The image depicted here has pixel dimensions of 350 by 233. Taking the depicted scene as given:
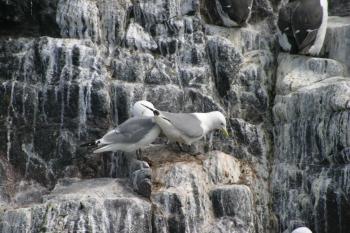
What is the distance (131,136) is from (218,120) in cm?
140

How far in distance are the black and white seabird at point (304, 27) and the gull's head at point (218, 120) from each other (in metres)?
1.94

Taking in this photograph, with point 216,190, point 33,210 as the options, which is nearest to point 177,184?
point 216,190

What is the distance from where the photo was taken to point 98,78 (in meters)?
10.4

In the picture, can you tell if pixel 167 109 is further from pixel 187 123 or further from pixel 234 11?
pixel 234 11

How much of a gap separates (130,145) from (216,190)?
4.00 ft

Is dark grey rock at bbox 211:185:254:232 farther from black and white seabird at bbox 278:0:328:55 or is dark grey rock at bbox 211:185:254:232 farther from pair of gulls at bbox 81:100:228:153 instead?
black and white seabird at bbox 278:0:328:55

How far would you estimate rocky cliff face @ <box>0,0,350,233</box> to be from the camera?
29.9 ft

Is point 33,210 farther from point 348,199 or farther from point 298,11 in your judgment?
point 298,11

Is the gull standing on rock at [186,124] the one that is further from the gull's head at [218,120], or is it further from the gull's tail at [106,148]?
the gull's tail at [106,148]

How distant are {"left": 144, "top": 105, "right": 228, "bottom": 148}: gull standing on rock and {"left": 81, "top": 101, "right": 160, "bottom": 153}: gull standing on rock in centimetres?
13

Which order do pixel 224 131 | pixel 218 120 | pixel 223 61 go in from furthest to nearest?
pixel 223 61
pixel 224 131
pixel 218 120

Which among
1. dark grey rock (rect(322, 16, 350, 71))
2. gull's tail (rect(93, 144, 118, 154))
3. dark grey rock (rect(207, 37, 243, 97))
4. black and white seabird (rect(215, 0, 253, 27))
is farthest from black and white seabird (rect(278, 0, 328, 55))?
gull's tail (rect(93, 144, 118, 154))

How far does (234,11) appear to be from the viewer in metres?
11.5

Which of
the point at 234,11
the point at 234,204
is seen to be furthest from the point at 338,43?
the point at 234,204
